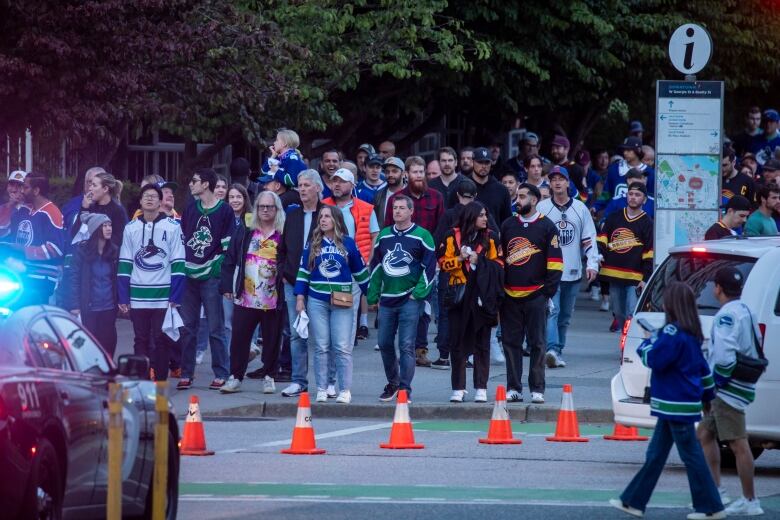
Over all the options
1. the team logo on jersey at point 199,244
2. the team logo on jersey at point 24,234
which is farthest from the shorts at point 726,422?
the team logo on jersey at point 24,234

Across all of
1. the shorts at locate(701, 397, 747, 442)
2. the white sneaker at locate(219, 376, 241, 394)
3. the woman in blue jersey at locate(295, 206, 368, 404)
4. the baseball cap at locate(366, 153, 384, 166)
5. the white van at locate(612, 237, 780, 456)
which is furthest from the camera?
the baseball cap at locate(366, 153, 384, 166)

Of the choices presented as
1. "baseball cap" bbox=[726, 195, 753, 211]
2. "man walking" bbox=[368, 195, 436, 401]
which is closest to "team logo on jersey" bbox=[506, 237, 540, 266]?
"man walking" bbox=[368, 195, 436, 401]

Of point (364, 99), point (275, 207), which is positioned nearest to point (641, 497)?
point (275, 207)

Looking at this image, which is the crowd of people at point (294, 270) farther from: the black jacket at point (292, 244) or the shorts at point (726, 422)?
the shorts at point (726, 422)

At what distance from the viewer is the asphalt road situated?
431 inches

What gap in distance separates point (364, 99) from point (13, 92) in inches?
473

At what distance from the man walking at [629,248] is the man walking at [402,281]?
458cm

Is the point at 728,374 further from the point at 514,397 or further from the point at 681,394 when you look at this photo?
the point at 514,397

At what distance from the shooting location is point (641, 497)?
10.4 m

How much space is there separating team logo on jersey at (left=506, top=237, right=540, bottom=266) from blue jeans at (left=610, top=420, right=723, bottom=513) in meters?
6.05

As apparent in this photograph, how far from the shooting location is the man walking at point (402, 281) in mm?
16266

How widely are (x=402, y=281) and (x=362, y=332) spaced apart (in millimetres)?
5728

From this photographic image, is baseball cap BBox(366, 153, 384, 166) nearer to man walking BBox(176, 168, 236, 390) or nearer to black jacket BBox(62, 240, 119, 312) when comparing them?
man walking BBox(176, 168, 236, 390)

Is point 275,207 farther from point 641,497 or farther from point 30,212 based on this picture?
point 641,497
